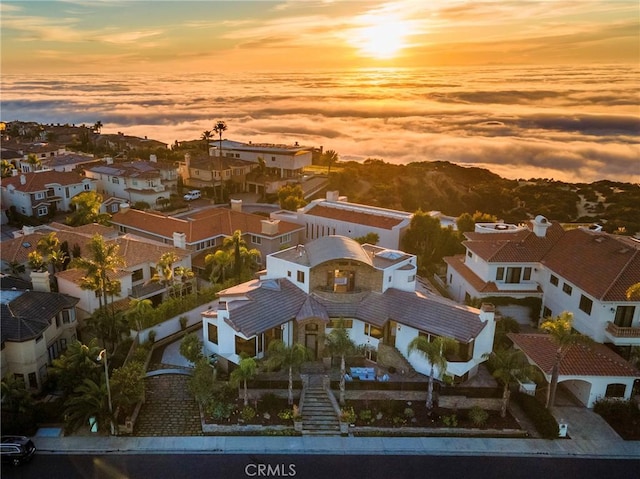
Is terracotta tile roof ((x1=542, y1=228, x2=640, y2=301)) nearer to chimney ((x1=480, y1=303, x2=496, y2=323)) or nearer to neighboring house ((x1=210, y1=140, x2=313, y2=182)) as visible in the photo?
chimney ((x1=480, y1=303, x2=496, y2=323))

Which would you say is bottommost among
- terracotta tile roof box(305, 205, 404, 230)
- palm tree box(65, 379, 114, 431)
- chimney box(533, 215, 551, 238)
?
palm tree box(65, 379, 114, 431)

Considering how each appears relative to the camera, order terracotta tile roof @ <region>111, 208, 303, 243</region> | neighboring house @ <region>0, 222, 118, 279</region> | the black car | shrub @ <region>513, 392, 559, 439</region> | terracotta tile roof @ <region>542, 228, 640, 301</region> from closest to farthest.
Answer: the black car → shrub @ <region>513, 392, 559, 439</region> → terracotta tile roof @ <region>542, 228, 640, 301</region> → neighboring house @ <region>0, 222, 118, 279</region> → terracotta tile roof @ <region>111, 208, 303, 243</region>

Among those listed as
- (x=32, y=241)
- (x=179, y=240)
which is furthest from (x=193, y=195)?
(x=32, y=241)

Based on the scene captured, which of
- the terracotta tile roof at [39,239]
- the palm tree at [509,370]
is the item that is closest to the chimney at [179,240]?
the terracotta tile roof at [39,239]

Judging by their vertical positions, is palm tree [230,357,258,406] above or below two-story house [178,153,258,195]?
below

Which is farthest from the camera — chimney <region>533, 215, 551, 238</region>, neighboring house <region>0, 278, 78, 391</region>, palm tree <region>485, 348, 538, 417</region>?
chimney <region>533, 215, 551, 238</region>

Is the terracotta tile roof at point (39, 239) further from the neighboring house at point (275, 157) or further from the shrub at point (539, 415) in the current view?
the neighboring house at point (275, 157)

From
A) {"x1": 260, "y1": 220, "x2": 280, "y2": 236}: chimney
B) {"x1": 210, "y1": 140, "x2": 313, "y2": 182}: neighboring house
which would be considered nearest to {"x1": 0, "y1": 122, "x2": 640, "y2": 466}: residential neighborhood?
{"x1": 260, "y1": 220, "x2": 280, "y2": 236}: chimney
